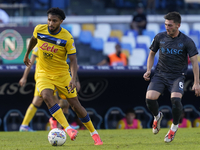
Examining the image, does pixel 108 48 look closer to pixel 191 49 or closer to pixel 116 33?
pixel 116 33

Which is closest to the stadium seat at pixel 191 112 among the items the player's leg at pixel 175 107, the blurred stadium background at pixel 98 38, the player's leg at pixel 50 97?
the blurred stadium background at pixel 98 38

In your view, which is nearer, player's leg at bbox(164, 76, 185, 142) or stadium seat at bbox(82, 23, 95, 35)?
player's leg at bbox(164, 76, 185, 142)

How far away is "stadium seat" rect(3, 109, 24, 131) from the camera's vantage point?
32.2ft

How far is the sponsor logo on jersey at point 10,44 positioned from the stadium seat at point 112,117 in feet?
9.09

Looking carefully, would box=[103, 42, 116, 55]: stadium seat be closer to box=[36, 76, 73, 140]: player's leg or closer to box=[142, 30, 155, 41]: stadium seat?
box=[142, 30, 155, 41]: stadium seat

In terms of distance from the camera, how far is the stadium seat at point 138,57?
37.8 ft

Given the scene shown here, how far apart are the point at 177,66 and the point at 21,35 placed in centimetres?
466

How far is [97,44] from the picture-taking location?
41.1 ft

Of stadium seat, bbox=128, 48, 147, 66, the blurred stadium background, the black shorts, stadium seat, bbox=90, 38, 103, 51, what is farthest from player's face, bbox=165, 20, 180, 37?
stadium seat, bbox=90, 38, 103, 51

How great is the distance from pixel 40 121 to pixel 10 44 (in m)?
2.08

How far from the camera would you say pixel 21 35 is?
9430mm

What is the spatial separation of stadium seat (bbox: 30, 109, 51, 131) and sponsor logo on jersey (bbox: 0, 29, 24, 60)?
1.66 meters

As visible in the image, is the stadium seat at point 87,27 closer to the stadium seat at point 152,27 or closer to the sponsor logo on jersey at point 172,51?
the stadium seat at point 152,27

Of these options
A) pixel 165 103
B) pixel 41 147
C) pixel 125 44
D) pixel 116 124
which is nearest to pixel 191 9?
pixel 125 44
